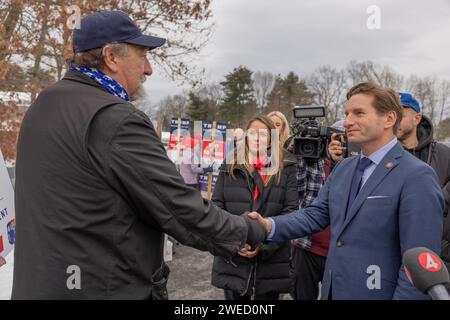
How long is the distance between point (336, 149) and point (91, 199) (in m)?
2.31

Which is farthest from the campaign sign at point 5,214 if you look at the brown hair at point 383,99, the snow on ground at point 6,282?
the brown hair at point 383,99

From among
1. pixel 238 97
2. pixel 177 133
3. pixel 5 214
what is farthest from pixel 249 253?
pixel 238 97

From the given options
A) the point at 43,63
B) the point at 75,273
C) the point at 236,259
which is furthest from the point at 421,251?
the point at 43,63

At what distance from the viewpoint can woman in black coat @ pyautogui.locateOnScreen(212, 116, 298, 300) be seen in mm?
3242

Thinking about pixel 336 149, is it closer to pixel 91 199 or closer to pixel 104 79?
pixel 104 79

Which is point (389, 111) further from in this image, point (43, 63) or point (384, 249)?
point (43, 63)

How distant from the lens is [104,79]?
172cm

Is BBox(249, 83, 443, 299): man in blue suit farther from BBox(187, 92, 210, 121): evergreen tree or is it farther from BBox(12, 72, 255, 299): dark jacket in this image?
BBox(187, 92, 210, 121): evergreen tree

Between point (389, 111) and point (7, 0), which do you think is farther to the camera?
point (7, 0)

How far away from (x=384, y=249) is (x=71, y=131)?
1.59 metres

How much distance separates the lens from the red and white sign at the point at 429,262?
1247 millimetres

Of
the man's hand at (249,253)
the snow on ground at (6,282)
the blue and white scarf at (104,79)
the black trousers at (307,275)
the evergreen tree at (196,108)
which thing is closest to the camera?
A: the blue and white scarf at (104,79)

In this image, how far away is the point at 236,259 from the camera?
10.7 ft

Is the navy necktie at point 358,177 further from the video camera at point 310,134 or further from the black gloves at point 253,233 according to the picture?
the video camera at point 310,134
